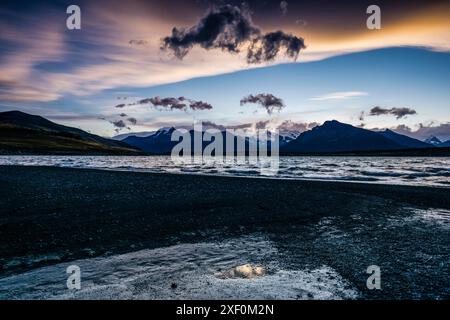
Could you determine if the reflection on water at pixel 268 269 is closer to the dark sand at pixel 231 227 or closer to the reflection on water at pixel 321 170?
the dark sand at pixel 231 227

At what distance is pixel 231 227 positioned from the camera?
43.5 feet

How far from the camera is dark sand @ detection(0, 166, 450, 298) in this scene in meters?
8.64

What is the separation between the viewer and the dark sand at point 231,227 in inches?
340

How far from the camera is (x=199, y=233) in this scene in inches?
481

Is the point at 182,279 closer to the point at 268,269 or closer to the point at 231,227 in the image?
the point at 268,269

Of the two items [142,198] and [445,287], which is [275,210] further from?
[445,287]

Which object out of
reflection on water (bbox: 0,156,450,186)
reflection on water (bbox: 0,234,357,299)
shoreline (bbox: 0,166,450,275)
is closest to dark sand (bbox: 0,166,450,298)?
shoreline (bbox: 0,166,450,275)

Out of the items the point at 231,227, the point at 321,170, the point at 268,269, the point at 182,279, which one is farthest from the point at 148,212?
the point at 321,170

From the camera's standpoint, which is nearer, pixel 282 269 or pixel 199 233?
pixel 282 269

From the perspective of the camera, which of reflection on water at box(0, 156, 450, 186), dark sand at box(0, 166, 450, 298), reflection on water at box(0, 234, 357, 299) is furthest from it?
reflection on water at box(0, 156, 450, 186)

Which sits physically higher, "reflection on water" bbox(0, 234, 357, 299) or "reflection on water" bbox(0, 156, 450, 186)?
"reflection on water" bbox(0, 234, 357, 299)

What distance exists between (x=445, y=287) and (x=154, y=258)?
743cm

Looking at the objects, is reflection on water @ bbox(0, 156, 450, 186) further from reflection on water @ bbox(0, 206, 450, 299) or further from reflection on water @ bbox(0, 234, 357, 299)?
reflection on water @ bbox(0, 234, 357, 299)
